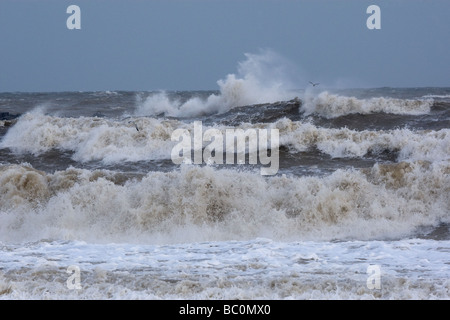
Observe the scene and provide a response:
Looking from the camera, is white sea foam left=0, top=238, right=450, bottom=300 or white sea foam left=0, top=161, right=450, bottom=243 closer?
white sea foam left=0, top=238, right=450, bottom=300

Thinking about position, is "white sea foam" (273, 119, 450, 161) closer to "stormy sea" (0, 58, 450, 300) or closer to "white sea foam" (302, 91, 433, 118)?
"stormy sea" (0, 58, 450, 300)

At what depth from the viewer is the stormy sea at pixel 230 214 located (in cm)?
537

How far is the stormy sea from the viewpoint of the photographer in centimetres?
537

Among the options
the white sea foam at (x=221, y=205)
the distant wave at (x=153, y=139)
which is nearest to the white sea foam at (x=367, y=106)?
the distant wave at (x=153, y=139)

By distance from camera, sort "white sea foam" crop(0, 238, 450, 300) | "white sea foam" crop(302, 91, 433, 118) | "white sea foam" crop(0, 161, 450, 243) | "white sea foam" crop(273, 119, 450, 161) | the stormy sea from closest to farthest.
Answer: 1. "white sea foam" crop(0, 238, 450, 300)
2. the stormy sea
3. "white sea foam" crop(0, 161, 450, 243)
4. "white sea foam" crop(273, 119, 450, 161)
5. "white sea foam" crop(302, 91, 433, 118)

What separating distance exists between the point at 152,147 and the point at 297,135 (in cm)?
385

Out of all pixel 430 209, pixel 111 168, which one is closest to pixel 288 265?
pixel 430 209

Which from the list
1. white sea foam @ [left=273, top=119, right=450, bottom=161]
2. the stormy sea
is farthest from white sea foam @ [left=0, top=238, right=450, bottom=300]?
white sea foam @ [left=273, top=119, right=450, bottom=161]

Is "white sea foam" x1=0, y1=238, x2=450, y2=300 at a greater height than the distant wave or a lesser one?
lesser

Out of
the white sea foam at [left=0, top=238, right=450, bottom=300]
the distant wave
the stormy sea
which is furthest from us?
the distant wave

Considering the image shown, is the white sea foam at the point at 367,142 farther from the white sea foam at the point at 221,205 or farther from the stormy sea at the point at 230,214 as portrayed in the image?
the white sea foam at the point at 221,205

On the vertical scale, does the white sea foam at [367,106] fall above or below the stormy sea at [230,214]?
above

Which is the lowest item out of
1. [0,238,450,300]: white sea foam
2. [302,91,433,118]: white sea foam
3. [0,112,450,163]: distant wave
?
[0,238,450,300]: white sea foam
